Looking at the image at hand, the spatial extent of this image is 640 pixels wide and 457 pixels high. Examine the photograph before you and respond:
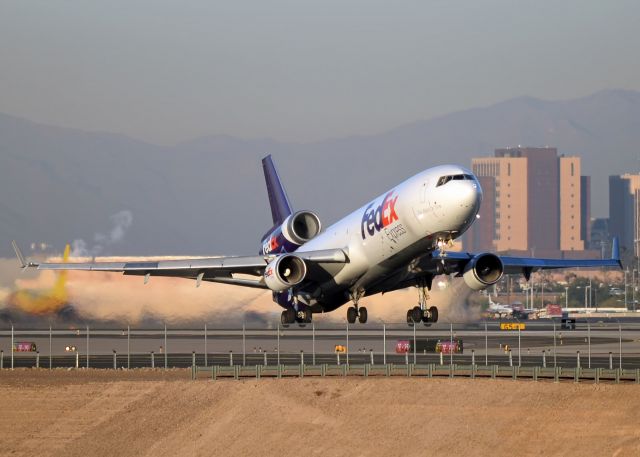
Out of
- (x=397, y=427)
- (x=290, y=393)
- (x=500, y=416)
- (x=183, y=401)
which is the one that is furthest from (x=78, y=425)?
(x=500, y=416)

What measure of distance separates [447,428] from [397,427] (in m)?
2.58

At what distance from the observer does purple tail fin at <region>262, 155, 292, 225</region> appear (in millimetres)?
90000

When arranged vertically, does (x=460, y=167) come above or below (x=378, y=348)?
above

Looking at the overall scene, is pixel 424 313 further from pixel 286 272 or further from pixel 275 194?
pixel 275 194

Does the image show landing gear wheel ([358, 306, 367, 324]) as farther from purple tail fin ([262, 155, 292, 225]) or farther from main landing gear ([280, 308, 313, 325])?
purple tail fin ([262, 155, 292, 225])

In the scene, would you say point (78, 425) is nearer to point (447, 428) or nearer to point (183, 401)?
point (183, 401)

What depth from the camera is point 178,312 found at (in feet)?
336

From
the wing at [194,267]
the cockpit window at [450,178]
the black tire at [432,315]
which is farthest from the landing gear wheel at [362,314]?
the cockpit window at [450,178]

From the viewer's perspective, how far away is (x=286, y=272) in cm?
7375

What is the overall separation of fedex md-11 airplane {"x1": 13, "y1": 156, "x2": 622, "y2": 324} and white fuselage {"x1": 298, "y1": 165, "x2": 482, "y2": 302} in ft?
0.15

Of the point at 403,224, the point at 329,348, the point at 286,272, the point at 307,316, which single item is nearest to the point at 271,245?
the point at 307,316

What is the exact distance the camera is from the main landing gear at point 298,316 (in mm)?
76875

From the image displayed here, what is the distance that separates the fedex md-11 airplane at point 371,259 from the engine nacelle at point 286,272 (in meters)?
0.05

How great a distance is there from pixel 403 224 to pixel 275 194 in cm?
2601
